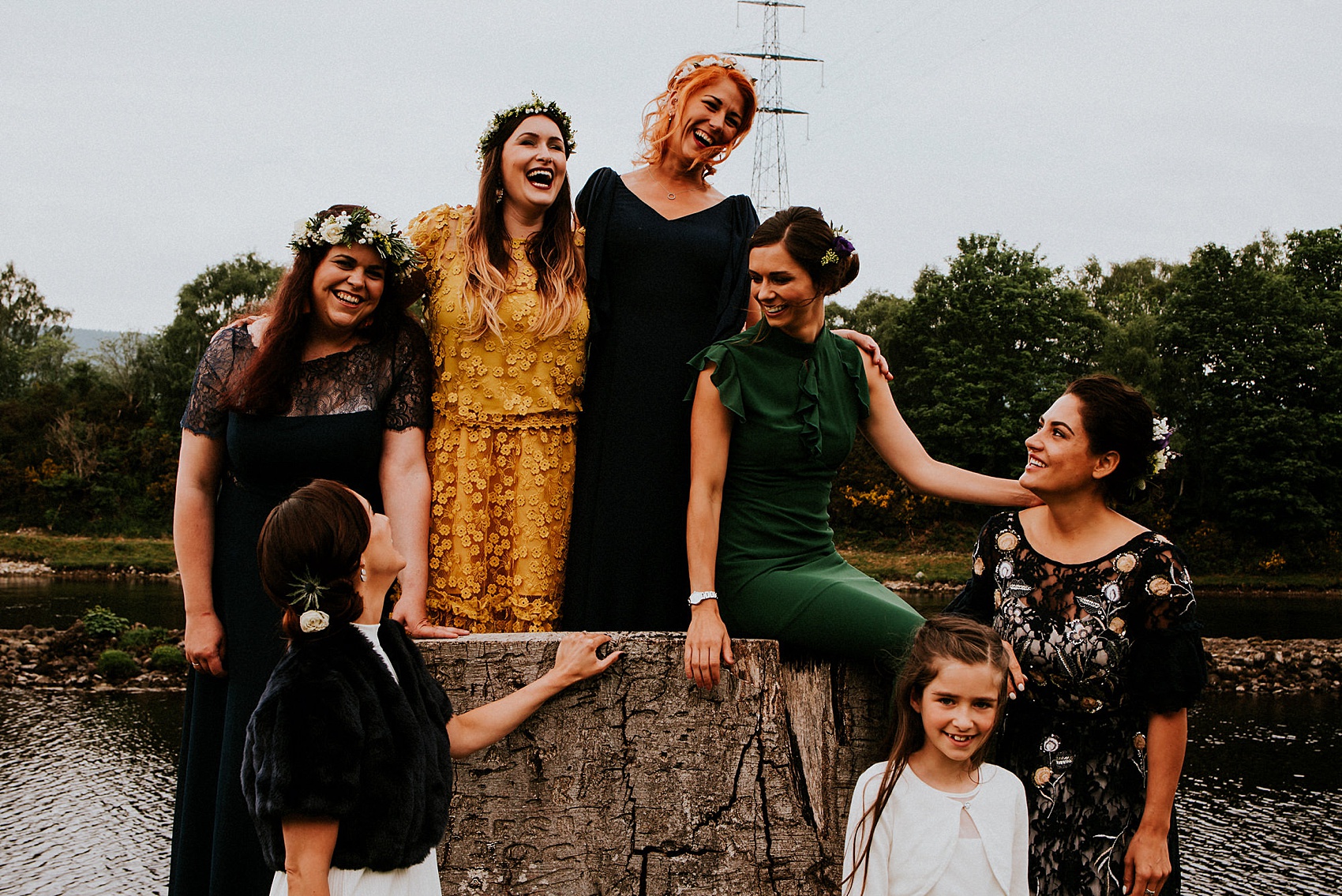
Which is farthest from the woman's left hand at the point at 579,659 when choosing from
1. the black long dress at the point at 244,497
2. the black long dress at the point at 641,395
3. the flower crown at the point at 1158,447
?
the flower crown at the point at 1158,447

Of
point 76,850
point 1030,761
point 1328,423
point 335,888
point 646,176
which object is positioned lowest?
point 76,850

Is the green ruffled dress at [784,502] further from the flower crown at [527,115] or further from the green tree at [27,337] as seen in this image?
the green tree at [27,337]

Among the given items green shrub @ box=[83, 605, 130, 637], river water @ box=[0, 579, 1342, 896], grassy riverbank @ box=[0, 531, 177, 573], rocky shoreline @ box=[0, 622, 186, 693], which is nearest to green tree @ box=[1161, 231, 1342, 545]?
river water @ box=[0, 579, 1342, 896]

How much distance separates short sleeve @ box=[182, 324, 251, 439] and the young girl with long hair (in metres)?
2.22

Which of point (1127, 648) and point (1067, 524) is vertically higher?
point (1067, 524)

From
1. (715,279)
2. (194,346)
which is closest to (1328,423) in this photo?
(715,279)

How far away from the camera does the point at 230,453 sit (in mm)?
3158

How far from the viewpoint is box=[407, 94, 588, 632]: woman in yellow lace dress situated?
344 centimetres

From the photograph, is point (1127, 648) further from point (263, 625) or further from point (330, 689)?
point (263, 625)

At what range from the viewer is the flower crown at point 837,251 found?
116 inches

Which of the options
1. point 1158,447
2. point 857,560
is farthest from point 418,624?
point 857,560

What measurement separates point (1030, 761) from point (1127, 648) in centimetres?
40

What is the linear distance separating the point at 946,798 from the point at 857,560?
26123mm

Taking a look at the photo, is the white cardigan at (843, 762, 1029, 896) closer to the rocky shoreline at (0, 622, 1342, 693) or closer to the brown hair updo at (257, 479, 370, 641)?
the brown hair updo at (257, 479, 370, 641)
